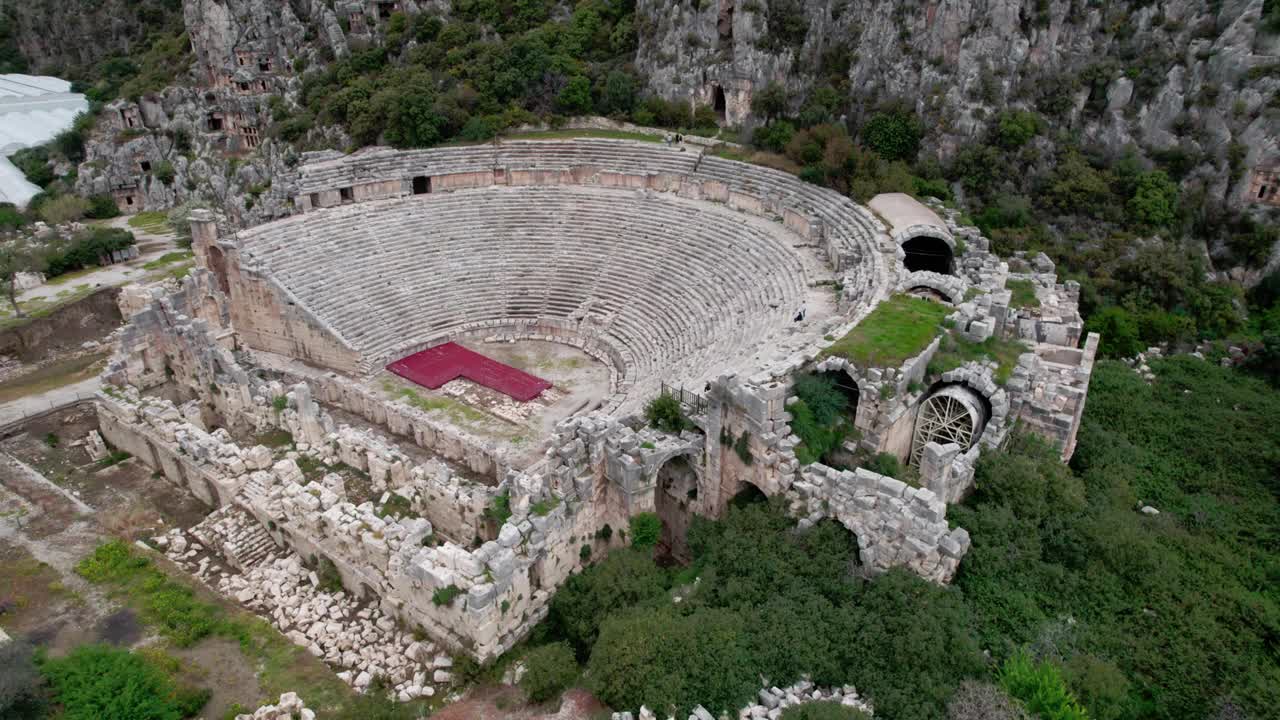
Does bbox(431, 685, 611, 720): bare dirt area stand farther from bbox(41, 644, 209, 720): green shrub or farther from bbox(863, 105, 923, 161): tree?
bbox(863, 105, 923, 161): tree

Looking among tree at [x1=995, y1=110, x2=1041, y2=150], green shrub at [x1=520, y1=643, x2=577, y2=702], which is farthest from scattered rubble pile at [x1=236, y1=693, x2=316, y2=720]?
tree at [x1=995, y1=110, x2=1041, y2=150]

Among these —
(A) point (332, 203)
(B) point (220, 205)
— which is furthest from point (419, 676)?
(B) point (220, 205)

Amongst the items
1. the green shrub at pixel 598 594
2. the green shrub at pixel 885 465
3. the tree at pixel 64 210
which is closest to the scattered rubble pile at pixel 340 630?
the green shrub at pixel 598 594

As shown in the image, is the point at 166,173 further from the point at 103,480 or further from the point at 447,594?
the point at 447,594

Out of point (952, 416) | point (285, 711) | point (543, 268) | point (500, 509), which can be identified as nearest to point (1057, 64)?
point (952, 416)

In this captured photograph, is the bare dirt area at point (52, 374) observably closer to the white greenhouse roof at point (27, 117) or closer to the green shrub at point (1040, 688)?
the white greenhouse roof at point (27, 117)

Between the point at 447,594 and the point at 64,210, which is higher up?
the point at 447,594
